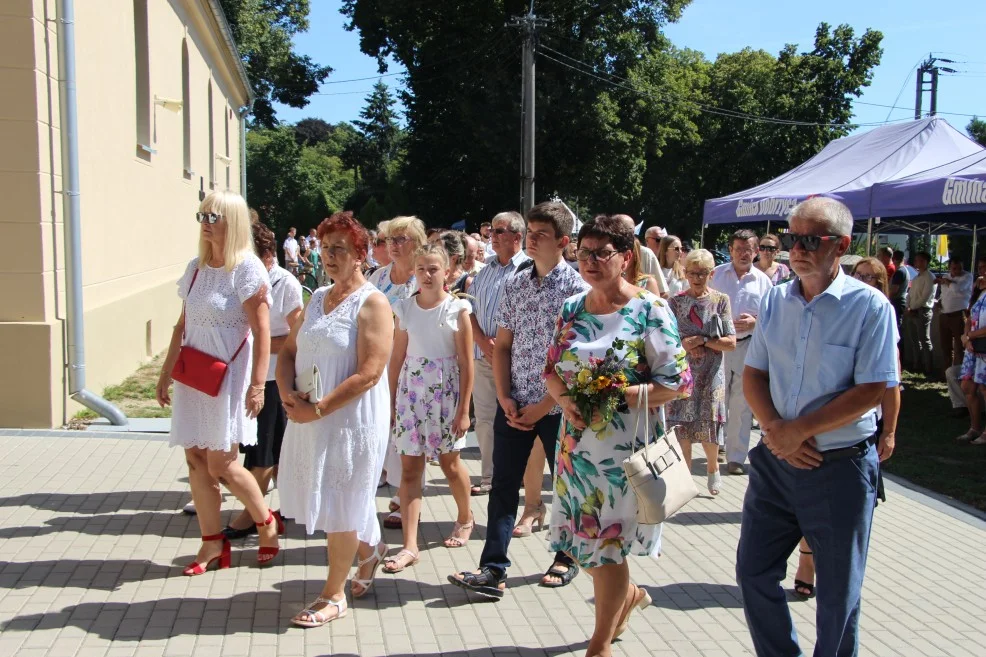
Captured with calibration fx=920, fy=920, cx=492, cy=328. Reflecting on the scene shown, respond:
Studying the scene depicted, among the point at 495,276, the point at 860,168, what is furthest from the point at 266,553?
the point at 860,168

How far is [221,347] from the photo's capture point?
16.1 ft

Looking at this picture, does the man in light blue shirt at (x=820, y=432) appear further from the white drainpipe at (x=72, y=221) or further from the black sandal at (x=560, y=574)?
the white drainpipe at (x=72, y=221)

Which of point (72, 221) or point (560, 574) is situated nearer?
point (560, 574)

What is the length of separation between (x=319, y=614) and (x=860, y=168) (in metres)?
11.9

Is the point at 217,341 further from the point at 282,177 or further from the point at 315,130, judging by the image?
the point at 315,130

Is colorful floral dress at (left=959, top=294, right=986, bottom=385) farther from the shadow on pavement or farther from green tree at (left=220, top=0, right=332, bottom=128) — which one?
green tree at (left=220, top=0, right=332, bottom=128)

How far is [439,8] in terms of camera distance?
3472 cm

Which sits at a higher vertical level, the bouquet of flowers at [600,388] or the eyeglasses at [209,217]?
the eyeglasses at [209,217]

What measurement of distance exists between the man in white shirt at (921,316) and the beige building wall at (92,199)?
12.0m

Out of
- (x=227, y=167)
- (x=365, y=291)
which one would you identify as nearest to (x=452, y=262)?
(x=365, y=291)

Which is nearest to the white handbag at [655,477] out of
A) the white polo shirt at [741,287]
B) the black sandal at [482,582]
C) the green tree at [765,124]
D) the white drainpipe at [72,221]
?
the black sandal at [482,582]

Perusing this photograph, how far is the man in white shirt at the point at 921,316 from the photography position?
49.3 ft

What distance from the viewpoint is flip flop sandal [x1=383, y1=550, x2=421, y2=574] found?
16.8 ft

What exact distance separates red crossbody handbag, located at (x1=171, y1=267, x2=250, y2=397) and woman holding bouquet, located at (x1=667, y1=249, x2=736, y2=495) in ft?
11.4
